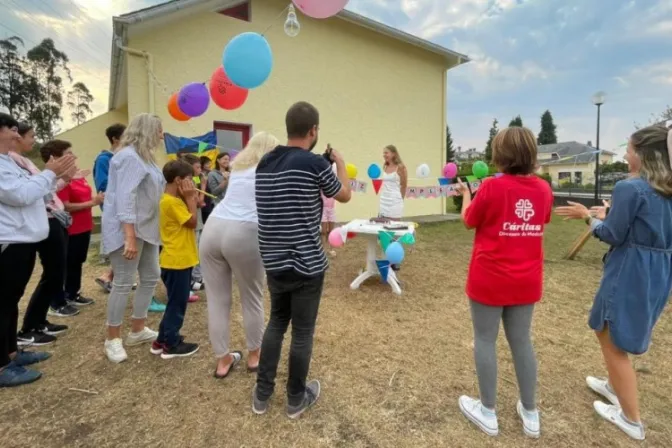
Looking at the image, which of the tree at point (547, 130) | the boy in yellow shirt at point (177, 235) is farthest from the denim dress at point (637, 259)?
the tree at point (547, 130)

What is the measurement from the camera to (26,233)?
2.45m

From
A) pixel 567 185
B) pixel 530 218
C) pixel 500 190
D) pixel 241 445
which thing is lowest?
pixel 241 445

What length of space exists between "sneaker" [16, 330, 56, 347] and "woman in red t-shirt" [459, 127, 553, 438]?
347cm

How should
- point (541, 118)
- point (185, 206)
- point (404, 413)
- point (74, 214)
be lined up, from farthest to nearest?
point (541, 118), point (74, 214), point (185, 206), point (404, 413)

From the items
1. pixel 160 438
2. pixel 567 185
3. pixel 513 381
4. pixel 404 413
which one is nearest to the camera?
pixel 160 438

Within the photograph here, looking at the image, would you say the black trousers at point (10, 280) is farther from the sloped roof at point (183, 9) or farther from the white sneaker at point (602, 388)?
the sloped roof at point (183, 9)

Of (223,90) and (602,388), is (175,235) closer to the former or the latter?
(602,388)

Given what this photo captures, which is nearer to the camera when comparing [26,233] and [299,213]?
[299,213]

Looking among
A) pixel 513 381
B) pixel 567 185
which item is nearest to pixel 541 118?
pixel 567 185

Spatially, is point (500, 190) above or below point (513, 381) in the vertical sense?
above

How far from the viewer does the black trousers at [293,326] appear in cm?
209

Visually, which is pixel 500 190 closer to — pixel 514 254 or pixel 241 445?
pixel 514 254

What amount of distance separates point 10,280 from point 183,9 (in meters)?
6.60

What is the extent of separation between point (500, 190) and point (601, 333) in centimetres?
108
